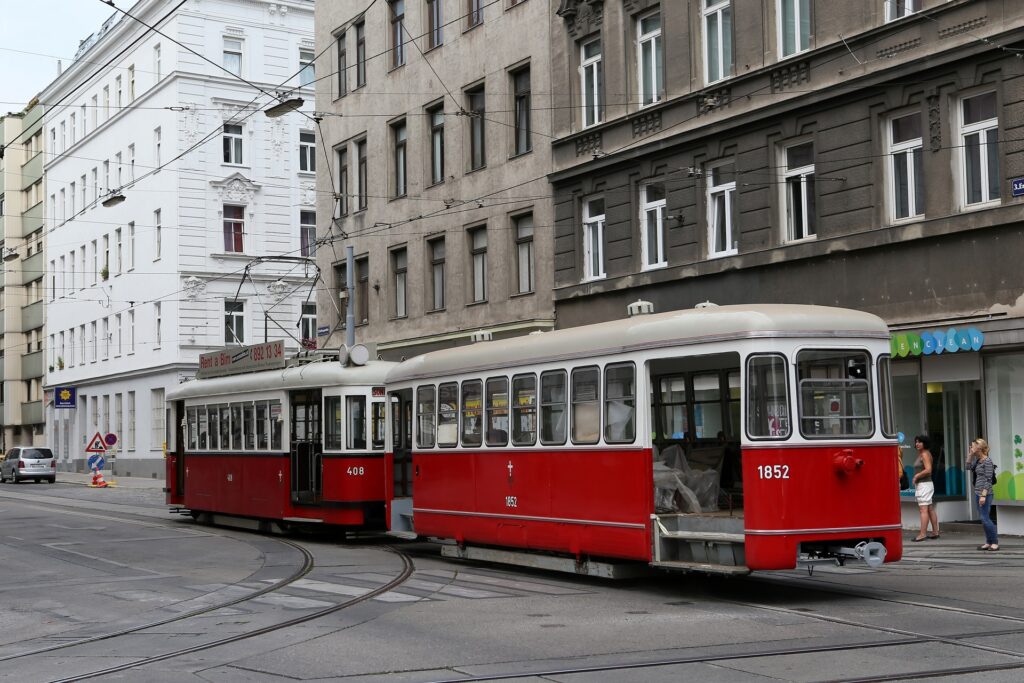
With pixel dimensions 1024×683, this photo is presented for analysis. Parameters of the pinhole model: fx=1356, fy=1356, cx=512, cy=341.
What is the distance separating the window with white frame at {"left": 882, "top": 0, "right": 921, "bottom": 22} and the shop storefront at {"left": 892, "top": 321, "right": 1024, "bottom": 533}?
4.79m

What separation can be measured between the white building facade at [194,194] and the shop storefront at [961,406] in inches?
1338

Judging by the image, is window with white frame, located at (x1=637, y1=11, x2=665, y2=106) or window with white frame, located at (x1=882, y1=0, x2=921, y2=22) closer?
window with white frame, located at (x1=882, y1=0, x2=921, y2=22)

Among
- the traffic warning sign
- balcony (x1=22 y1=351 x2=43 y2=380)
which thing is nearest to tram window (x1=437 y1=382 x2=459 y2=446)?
the traffic warning sign

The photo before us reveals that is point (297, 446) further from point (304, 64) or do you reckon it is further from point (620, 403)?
point (304, 64)

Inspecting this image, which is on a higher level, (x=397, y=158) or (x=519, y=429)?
(x=397, y=158)

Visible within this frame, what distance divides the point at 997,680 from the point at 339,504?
13214 mm

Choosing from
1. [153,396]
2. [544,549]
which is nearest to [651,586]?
[544,549]

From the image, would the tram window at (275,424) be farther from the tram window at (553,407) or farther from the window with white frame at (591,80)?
the window with white frame at (591,80)

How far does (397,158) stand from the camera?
1401 inches

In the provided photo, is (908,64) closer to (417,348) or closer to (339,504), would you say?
(339,504)

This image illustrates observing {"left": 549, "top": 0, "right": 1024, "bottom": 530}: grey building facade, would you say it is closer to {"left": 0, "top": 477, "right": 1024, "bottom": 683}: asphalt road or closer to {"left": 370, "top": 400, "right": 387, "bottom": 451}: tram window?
{"left": 0, "top": 477, "right": 1024, "bottom": 683}: asphalt road

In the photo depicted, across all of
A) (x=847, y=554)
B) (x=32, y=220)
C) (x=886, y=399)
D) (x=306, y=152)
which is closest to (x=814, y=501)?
(x=847, y=554)

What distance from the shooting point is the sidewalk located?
48.0 meters

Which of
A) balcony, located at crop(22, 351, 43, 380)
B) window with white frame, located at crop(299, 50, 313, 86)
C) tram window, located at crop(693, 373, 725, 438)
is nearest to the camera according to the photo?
tram window, located at crop(693, 373, 725, 438)
